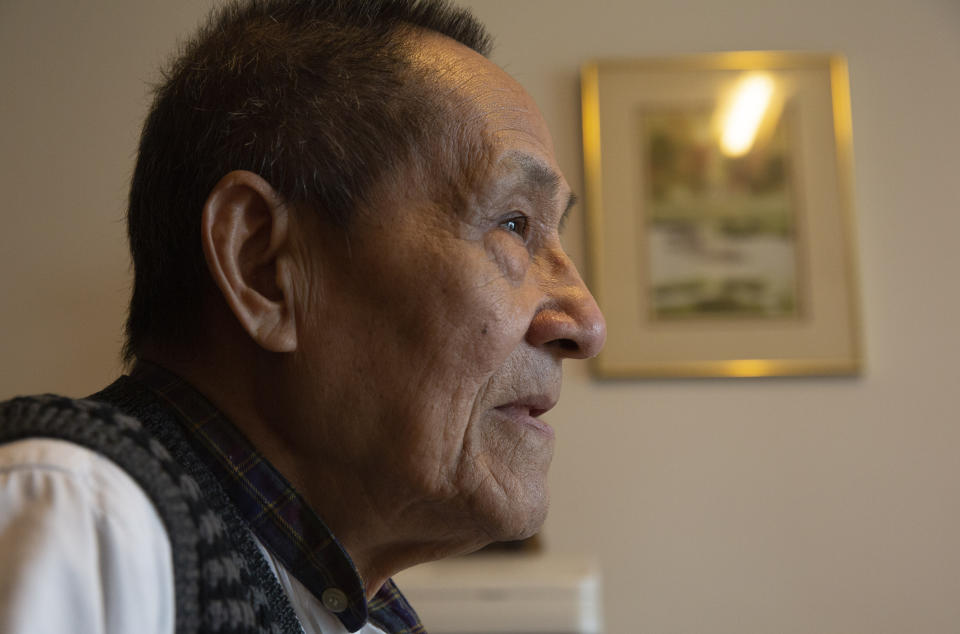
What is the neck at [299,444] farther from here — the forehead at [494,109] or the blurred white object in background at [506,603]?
the blurred white object in background at [506,603]

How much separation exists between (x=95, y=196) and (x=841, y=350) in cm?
182

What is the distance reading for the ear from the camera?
720 mm

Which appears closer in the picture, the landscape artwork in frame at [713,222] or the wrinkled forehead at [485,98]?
the wrinkled forehead at [485,98]

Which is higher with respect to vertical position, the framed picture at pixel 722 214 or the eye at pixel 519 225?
the framed picture at pixel 722 214

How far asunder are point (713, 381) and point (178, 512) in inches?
64.3

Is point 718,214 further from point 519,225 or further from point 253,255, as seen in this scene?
point 253,255

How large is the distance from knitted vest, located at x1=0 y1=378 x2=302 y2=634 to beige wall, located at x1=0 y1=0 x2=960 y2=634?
4.80 ft

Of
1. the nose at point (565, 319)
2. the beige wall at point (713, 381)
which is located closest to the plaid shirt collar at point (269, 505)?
the nose at point (565, 319)

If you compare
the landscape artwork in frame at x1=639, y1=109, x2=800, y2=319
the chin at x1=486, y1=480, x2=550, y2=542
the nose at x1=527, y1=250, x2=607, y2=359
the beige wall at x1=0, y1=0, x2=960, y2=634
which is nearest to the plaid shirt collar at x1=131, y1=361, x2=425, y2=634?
the chin at x1=486, y1=480, x2=550, y2=542

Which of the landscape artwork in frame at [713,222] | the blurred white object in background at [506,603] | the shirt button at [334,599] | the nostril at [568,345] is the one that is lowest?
the blurred white object in background at [506,603]

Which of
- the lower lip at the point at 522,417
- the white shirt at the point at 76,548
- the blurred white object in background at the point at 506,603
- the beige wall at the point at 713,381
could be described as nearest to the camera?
the white shirt at the point at 76,548

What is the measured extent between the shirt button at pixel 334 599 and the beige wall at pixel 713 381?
131 cm

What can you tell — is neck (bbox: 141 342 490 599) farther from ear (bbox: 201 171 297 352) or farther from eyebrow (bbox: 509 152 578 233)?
eyebrow (bbox: 509 152 578 233)

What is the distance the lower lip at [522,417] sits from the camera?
0.78m
